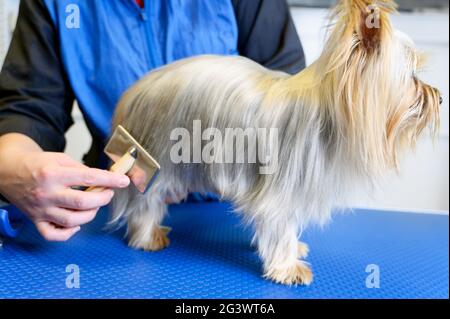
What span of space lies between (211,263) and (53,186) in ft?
1.12

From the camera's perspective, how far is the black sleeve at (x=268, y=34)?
1244 mm

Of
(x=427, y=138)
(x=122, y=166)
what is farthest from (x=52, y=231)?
(x=427, y=138)

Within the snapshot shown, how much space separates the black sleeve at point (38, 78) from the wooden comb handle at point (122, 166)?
0.82 feet

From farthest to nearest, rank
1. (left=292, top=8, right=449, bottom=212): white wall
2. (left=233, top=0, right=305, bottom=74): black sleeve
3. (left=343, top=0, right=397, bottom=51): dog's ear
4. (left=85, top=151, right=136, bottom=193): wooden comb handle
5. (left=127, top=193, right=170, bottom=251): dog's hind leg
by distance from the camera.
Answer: (left=292, top=8, right=449, bottom=212): white wall
(left=233, top=0, right=305, bottom=74): black sleeve
(left=127, top=193, right=170, bottom=251): dog's hind leg
(left=85, top=151, right=136, bottom=193): wooden comb handle
(left=343, top=0, right=397, bottom=51): dog's ear

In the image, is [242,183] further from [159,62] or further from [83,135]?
[83,135]

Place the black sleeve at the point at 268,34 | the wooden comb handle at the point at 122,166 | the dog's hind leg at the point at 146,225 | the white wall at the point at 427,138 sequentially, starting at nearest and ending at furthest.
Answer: the wooden comb handle at the point at 122,166 < the dog's hind leg at the point at 146,225 < the black sleeve at the point at 268,34 < the white wall at the point at 427,138

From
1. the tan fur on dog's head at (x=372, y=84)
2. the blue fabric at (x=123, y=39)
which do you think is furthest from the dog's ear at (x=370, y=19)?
the blue fabric at (x=123, y=39)

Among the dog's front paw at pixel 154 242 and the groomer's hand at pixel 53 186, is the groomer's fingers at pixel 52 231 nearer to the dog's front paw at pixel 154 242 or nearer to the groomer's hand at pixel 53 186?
the groomer's hand at pixel 53 186

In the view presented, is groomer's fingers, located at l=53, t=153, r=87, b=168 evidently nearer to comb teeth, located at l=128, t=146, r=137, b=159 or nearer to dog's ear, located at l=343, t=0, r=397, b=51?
comb teeth, located at l=128, t=146, r=137, b=159

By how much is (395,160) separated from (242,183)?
0.28 meters

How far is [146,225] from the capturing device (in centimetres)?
105

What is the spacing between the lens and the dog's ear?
29.5 inches

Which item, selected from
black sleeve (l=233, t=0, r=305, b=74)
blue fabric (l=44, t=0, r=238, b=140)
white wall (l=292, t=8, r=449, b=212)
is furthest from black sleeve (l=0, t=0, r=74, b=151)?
white wall (l=292, t=8, r=449, b=212)

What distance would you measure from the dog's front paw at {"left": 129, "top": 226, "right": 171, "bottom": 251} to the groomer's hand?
0.60ft
